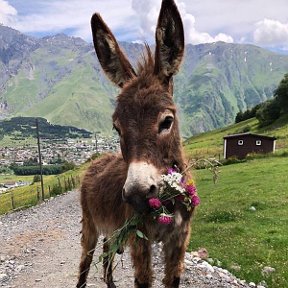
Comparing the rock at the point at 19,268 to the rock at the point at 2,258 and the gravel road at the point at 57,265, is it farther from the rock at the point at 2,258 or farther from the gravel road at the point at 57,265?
the rock at the point at 2,258

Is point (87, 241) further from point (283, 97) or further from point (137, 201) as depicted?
point (283, 97)

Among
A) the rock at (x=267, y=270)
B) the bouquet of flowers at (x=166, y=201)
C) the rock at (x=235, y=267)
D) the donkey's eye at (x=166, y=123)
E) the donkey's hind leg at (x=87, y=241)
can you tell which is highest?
the donkey's eye at (x=166, y=123)

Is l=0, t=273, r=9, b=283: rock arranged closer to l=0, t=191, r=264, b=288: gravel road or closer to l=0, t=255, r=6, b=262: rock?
l=0, t=191, r=264, b=288: gravel road

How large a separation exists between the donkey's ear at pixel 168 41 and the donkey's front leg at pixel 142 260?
2.44 metres

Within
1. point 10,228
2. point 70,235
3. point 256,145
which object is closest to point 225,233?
point 70,235

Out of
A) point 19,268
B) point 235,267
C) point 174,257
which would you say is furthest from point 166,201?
point 19,268

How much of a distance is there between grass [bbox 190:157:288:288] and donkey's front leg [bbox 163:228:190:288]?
176 inches

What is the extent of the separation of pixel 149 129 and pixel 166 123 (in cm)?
31

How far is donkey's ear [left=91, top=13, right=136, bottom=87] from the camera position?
5508 mm

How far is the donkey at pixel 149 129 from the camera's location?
4.46 m

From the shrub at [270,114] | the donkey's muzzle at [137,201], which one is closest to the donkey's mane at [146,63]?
the donkey's muzzle at [137,201]

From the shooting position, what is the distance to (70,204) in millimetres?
31750

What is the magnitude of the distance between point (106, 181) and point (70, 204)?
987 inches

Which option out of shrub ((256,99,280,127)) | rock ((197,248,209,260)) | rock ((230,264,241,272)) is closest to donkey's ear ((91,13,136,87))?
rock ((230,264,241,272))
